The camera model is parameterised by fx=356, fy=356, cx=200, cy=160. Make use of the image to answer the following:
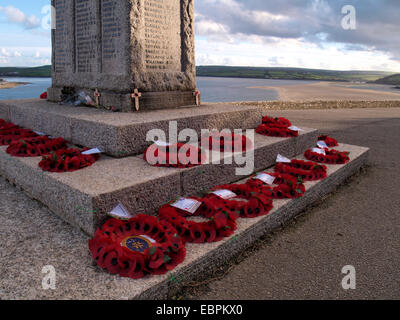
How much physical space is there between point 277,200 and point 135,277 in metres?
1.86

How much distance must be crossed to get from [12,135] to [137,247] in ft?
11.0

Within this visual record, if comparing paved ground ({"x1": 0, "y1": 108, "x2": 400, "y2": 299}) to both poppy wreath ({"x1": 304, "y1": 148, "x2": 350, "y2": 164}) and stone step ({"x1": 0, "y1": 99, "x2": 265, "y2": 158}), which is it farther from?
stone step ({"x1": 0, "y1": 99, "x2": 265, "y2": 158})

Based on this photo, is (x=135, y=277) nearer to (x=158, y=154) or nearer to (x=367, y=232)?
(x=158, y=154)

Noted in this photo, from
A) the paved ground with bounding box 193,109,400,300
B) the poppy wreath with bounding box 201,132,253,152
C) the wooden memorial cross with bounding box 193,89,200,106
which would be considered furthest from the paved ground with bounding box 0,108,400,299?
the wooden memorial cross with bounding box 193,89,200,106

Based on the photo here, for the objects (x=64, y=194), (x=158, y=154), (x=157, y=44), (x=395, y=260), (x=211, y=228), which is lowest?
(x=395, y=260)

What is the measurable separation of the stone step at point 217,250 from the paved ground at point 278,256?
4.3 inches

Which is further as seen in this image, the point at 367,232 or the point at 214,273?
the point at 367,232

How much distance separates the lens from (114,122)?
13.4 feet

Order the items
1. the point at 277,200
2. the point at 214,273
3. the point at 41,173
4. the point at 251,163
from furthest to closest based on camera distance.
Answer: the point at 251,163 → the point at 277,200 → the point at 41,173 → the point at 214,273

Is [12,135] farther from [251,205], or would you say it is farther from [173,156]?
[251,205]

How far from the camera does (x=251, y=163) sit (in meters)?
4.37

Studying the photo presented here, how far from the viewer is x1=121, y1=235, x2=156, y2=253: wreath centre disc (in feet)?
8.18

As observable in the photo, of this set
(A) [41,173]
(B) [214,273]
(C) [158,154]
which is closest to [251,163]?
(C) [158,154]

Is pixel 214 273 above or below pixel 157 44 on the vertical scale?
below
